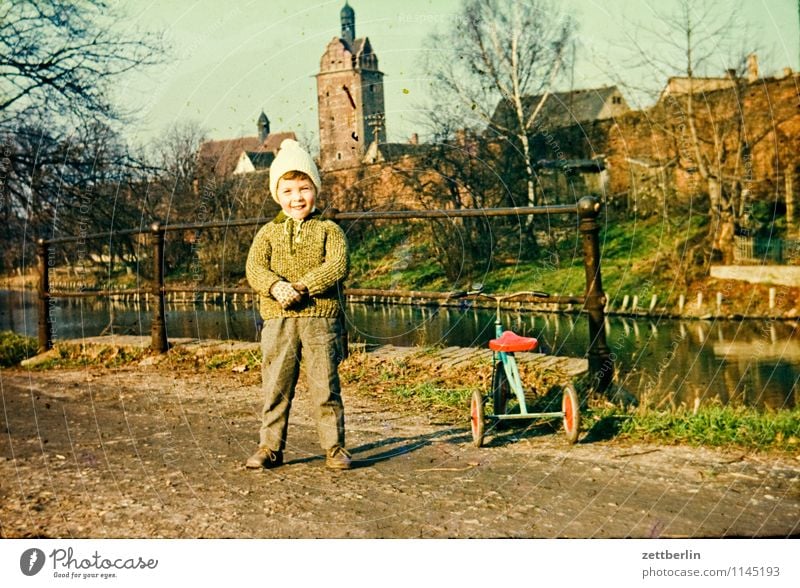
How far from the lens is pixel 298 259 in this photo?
359cm

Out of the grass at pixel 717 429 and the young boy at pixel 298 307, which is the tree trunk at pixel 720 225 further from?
the young boy at pixel 298 307

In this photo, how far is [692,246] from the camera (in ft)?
61.6

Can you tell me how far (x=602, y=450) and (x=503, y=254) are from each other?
11913mm

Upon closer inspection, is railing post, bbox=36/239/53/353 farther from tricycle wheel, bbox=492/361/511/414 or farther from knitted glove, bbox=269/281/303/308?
tricycle wheel, bbox=492/361/511/414

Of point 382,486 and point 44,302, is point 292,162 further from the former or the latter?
point 44,302

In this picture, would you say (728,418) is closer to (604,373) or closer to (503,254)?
(604,373)

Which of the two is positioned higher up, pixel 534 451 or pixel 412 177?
pixel 412 177

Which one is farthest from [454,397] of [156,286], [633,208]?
[633,208]

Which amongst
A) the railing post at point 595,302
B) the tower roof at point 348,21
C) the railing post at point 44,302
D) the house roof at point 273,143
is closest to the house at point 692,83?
the house roof at point 273,143

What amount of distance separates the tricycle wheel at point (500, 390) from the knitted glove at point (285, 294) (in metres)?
1.19

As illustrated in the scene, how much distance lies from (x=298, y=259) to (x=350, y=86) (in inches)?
87.9

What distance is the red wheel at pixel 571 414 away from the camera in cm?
373

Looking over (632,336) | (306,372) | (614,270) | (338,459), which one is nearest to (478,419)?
(338,459)

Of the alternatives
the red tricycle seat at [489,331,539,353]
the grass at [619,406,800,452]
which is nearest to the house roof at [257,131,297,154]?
the red tricycle seat at [489,331,539,353]
